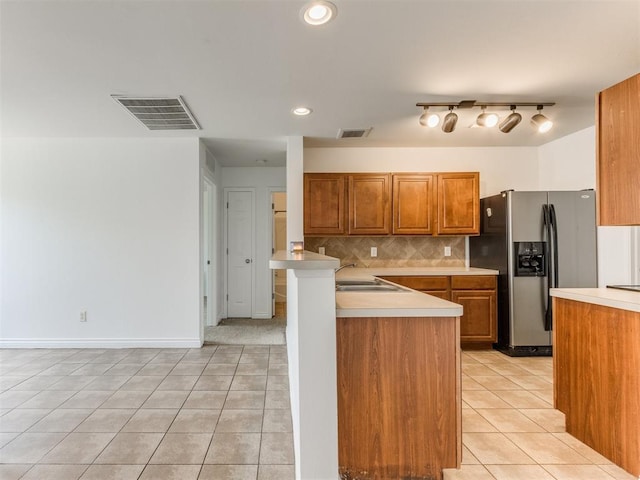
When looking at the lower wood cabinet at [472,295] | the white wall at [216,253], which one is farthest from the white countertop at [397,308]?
the white wall at [216,253]

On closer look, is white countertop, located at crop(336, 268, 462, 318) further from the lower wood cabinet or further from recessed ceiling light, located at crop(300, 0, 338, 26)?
the lower wood cabinet

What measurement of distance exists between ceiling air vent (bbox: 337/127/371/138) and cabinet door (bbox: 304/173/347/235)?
1.54 ft

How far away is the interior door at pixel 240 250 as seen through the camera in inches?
211

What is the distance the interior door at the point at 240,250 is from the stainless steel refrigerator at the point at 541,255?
3.59 m

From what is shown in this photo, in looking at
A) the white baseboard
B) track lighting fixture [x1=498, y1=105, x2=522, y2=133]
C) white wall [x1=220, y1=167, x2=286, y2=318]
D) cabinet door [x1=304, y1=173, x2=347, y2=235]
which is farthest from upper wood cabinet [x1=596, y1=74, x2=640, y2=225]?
white wall [x1=220, y1=167, x2=286, y2=318]

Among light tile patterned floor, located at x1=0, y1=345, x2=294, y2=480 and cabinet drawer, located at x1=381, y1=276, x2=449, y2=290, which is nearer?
light tile patterned floor, located at x1=0, y1=345, x2=294, y2=480

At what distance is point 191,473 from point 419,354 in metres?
1.35

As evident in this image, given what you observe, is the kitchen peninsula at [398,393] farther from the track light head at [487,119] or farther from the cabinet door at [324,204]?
the cabinet door at [324,204]

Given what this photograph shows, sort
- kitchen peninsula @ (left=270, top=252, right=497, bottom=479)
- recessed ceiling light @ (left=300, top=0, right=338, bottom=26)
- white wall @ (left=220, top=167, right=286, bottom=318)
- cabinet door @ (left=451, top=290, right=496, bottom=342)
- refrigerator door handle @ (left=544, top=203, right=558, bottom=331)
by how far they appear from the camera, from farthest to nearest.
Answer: white wall @ (left=220, top=167, right=286, bottom=318) → cabinet door @ (left=451, top=290, right=496, bottom=342) → refrigerator door handle @ (left=544, top=203, right=558, bottom=331) → recessed ceiling light @ (left=300, top=0, right=338, bottom=26) → kitchen peninsula @ (left=270, top=252, right=497, bottom=479)

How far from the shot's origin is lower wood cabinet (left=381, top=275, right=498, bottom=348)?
12.3 ft

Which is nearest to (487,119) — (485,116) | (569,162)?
(485,116)

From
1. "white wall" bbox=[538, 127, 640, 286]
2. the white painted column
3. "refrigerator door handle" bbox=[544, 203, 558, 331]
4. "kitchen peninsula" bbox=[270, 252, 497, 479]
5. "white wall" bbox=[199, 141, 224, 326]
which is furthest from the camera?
"white wall" bbox=[199, 141, 224, 326]

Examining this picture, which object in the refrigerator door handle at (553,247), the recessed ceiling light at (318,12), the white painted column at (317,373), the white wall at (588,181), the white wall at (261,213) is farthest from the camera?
the white wall at (261,213)

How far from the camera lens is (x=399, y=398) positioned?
1567 mm
